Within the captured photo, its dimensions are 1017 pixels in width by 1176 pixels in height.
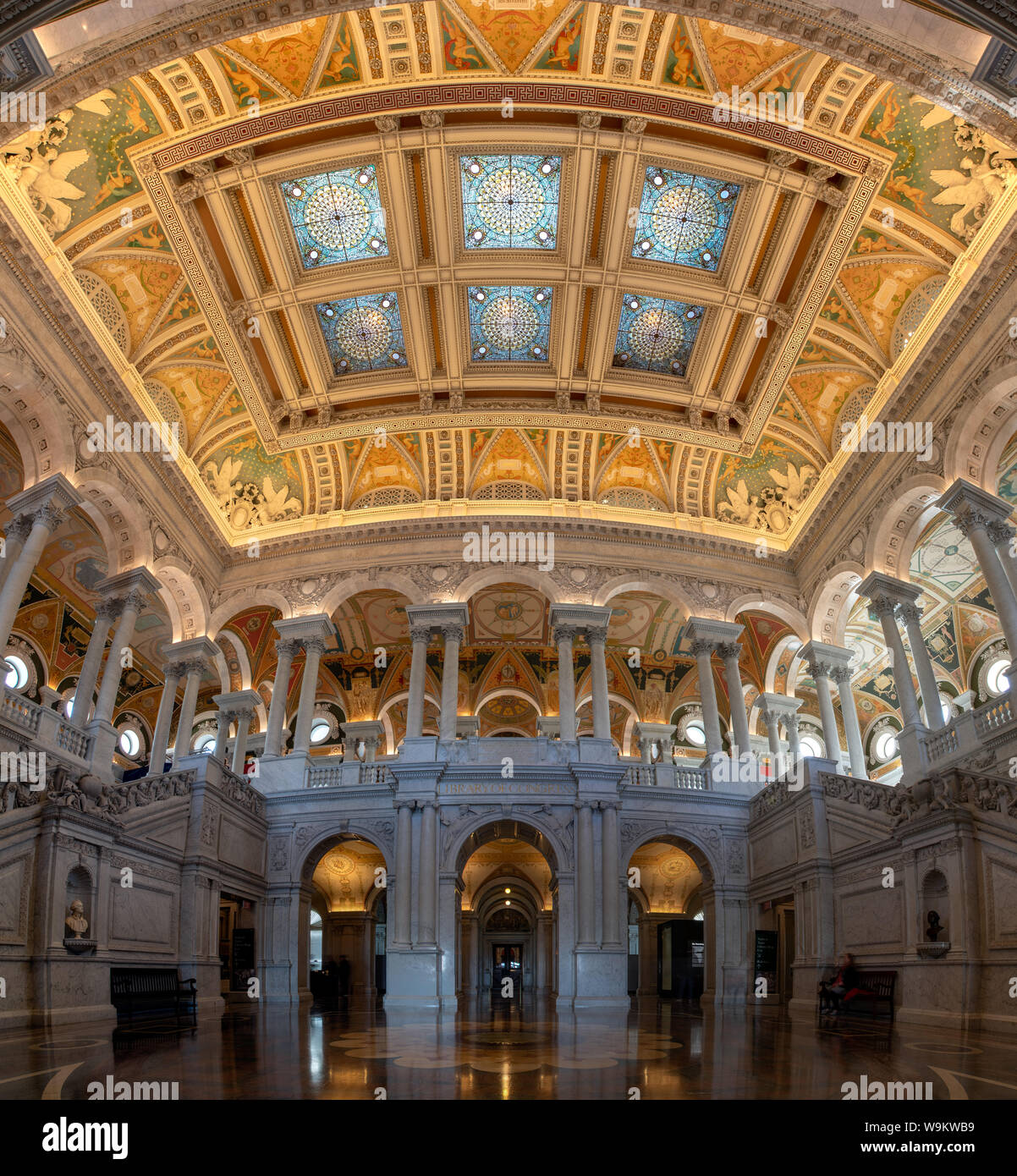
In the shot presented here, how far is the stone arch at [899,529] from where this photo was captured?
64.0 feet

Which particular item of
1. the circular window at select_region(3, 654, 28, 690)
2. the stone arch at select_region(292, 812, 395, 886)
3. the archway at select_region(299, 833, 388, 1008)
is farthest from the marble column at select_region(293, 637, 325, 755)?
the circular window at select_region(3, 654, 28, 690)

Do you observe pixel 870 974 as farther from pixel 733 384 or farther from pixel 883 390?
pixel 733 384

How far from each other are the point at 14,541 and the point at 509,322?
12.2m

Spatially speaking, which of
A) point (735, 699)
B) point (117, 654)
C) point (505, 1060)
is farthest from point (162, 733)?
point (505, 1060)

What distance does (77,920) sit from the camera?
12.5 meters

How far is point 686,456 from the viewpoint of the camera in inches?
987

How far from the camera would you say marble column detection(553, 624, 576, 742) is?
881 inches

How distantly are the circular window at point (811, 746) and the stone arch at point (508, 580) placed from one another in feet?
47.8

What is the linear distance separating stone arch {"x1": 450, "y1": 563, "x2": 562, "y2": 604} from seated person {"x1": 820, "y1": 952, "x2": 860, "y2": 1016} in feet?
37.7

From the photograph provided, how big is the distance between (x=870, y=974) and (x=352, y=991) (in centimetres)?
1752

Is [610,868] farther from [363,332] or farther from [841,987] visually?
[363,332]

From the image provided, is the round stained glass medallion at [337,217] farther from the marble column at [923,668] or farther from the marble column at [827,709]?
the marble column at [827,709]
